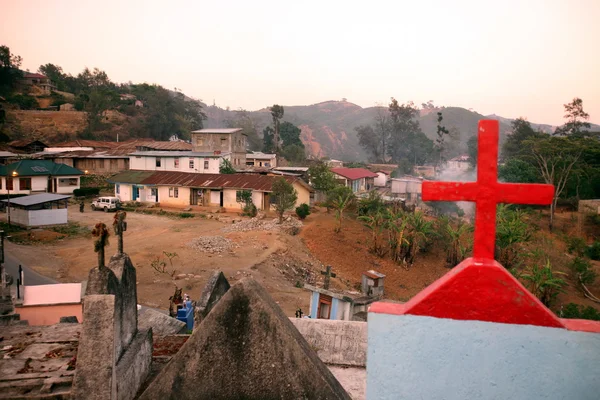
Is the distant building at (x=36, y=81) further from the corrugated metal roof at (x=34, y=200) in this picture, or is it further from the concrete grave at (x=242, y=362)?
the concrete grave at (x=242, y=362)

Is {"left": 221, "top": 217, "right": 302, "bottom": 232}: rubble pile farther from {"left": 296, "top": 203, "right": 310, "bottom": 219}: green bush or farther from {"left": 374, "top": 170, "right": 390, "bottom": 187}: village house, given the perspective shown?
{"left": 374, "top": 170, "right": 390, "bottom": 187}: village house

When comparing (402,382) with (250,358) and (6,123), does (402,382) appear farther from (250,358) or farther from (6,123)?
(6,123)

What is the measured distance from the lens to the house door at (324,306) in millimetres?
12594

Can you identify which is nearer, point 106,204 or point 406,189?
point 106,204

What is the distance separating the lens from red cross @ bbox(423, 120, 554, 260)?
305 cm

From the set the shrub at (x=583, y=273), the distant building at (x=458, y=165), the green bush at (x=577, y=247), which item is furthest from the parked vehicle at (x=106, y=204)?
the distant building at (x=458, y=165)

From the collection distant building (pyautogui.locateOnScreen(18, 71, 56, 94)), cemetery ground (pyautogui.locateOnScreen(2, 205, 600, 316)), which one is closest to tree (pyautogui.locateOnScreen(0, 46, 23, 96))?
distant building (pyautogui.locateOnScreen(18, 71, 56, 94))

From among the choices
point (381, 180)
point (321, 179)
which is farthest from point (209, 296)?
point (381, 180)

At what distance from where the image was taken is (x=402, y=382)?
3.08 meters

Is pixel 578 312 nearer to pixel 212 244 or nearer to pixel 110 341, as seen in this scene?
pixel 212 244

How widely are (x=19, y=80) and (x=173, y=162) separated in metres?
46.2

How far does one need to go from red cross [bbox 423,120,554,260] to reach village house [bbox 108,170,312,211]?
33.3 metres

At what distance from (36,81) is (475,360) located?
8973cm

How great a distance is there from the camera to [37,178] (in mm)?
39375
